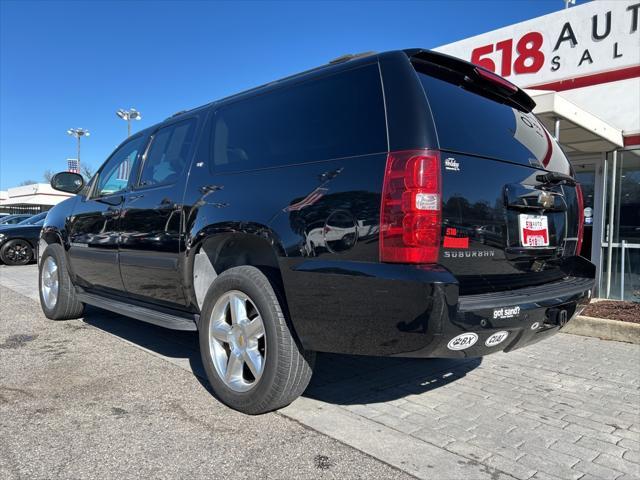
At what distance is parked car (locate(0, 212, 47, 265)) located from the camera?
43.4ft

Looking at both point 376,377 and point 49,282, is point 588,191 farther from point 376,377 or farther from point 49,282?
point 49,282

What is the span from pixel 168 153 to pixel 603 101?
7385 mm

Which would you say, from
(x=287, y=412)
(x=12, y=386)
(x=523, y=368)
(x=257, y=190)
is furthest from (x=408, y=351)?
(x=12, y=386)

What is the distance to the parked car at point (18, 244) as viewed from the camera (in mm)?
13234

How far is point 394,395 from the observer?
3.55 meters

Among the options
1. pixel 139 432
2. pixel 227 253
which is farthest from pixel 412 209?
pixel 139 432

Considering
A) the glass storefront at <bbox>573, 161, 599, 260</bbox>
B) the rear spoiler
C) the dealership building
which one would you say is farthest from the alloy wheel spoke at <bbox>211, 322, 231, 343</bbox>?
the glass storefront at <bbox>573, 161, 599, 260</bbox>

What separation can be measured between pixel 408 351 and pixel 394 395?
4.24 feet

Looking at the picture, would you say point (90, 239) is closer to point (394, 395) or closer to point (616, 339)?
point (394, 395)

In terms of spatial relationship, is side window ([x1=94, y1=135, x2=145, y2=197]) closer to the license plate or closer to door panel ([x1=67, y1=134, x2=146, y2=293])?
door panel ([x1=67, y1=134, x2=146, y2=293])

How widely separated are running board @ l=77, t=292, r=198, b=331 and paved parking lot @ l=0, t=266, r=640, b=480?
44 cm

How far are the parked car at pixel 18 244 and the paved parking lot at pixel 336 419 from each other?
32.7ft

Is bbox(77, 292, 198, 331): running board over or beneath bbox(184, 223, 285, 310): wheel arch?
beneath

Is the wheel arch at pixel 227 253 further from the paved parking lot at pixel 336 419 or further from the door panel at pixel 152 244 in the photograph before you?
the paved parking lot at pixel 336 419
